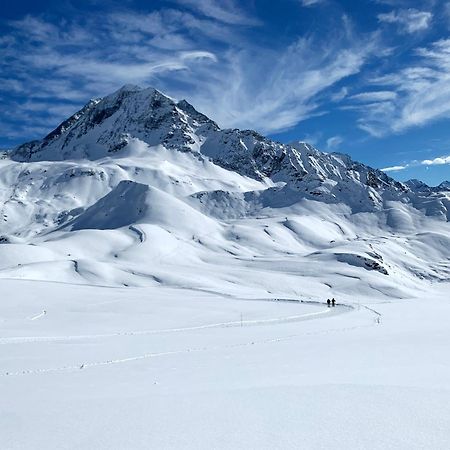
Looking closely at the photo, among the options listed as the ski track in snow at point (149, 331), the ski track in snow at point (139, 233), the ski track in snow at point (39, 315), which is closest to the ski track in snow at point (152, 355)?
the ski track in snow at point (149, 331)

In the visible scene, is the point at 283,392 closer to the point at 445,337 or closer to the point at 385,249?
the point at 445,337

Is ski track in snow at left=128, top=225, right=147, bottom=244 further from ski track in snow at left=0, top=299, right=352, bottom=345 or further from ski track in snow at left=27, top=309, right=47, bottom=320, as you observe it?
ski track in snow at left=0, top=299, right=352, bottom=345

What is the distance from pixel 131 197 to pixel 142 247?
67373mm

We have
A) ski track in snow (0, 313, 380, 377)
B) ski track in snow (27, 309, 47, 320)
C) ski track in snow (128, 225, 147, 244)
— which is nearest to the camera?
ski track in snow (0, 313, 380, 377)

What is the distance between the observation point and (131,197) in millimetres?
187750

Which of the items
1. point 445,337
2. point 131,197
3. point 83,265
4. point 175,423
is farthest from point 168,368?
point 131,197

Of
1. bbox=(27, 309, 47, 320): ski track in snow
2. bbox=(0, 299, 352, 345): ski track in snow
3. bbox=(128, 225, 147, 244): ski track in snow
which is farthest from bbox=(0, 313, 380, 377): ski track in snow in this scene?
bbox=(128, 225, 147, 244): ski track in snow

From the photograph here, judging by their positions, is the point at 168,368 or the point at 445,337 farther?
the point at 445,337

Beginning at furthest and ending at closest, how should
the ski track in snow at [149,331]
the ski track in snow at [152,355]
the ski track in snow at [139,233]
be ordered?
the ski track in snow at [139,233]
the ski track in snow at [149,331]
the ski track in snow at [152,355]

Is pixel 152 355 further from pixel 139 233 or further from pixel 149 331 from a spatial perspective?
pixel 139 233

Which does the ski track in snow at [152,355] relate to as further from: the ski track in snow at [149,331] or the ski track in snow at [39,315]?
the ski track in snow at [39,315]

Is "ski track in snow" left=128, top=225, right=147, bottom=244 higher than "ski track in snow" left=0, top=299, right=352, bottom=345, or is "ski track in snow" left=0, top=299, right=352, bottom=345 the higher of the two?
"ski track in snow" left=128, top=225, right=147, bottom=244

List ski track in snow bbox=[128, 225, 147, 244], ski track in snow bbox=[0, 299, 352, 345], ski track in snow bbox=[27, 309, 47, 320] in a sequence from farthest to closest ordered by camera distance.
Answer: ski track in snow bbox=[128, 225, 147, 244] < ski track in snow bbox=[27, 309, 47, 320] < ski track in snow bbox=[0, 299, 352, 345]

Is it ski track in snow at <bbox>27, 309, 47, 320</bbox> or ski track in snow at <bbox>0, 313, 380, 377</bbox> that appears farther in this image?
ski track in snow at <bbox>27, 309, 47, 320</bbox>
